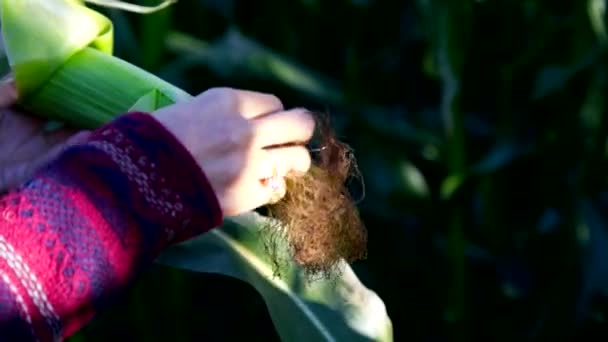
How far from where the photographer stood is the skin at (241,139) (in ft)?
2.11

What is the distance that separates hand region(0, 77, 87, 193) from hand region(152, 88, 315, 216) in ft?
0.39

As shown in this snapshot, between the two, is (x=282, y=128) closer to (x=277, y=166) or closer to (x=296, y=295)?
(x=277, y=166)

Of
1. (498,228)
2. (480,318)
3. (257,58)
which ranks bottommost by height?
(480,318)

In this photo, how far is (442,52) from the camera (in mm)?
1440

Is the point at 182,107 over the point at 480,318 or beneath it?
over

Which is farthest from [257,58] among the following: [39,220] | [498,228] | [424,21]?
[39,220]

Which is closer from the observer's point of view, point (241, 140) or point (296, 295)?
point (241, 140)

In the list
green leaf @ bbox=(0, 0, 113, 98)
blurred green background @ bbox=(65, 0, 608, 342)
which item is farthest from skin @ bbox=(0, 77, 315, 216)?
blurred green background @ bbox=(65, 0, 608, 342)

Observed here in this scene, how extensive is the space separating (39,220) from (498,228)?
1091mm

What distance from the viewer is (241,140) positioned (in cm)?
65

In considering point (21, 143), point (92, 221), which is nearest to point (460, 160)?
point (21, 143)

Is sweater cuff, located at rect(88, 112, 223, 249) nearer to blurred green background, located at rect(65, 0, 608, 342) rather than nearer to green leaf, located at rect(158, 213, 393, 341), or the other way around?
green leaf, located at rect(158, 213, 393, 341)

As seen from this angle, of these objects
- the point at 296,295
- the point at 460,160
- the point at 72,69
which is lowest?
the point at 460,160

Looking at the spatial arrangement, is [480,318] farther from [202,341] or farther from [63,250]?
[63,250]
